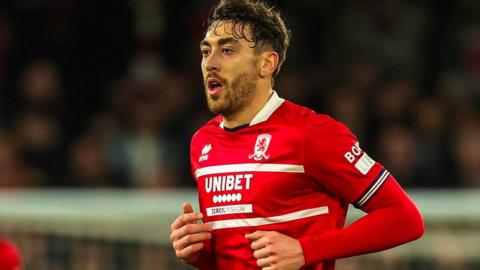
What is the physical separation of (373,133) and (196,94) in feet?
5.24

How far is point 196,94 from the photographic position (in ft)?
29.5

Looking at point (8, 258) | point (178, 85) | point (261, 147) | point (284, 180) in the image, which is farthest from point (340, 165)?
point (178, 85)

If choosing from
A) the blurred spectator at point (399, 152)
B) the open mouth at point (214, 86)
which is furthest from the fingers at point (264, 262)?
the blurred spectator at point (399, 152)

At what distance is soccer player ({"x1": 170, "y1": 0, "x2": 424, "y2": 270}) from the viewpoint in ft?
11.1

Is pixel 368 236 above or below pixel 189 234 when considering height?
below

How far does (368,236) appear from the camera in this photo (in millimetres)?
3387

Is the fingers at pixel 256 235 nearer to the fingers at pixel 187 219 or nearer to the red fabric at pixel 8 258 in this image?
the fingers at pixel 187 219

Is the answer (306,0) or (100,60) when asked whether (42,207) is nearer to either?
(100,60)

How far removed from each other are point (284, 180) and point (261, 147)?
15 cm

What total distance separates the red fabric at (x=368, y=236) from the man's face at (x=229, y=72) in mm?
548

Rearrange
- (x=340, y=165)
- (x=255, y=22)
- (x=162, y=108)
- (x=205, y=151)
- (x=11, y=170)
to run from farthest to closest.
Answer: (x=162, y=108) → (x=11, y=170) → (x=205, y=151) → (x=255, y=22) → (x=340, y=165)

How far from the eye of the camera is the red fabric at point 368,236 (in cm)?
338

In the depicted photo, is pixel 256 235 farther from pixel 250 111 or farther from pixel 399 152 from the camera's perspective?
pixel 399 152

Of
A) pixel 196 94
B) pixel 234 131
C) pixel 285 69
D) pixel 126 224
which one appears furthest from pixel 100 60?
pixel 234 131
